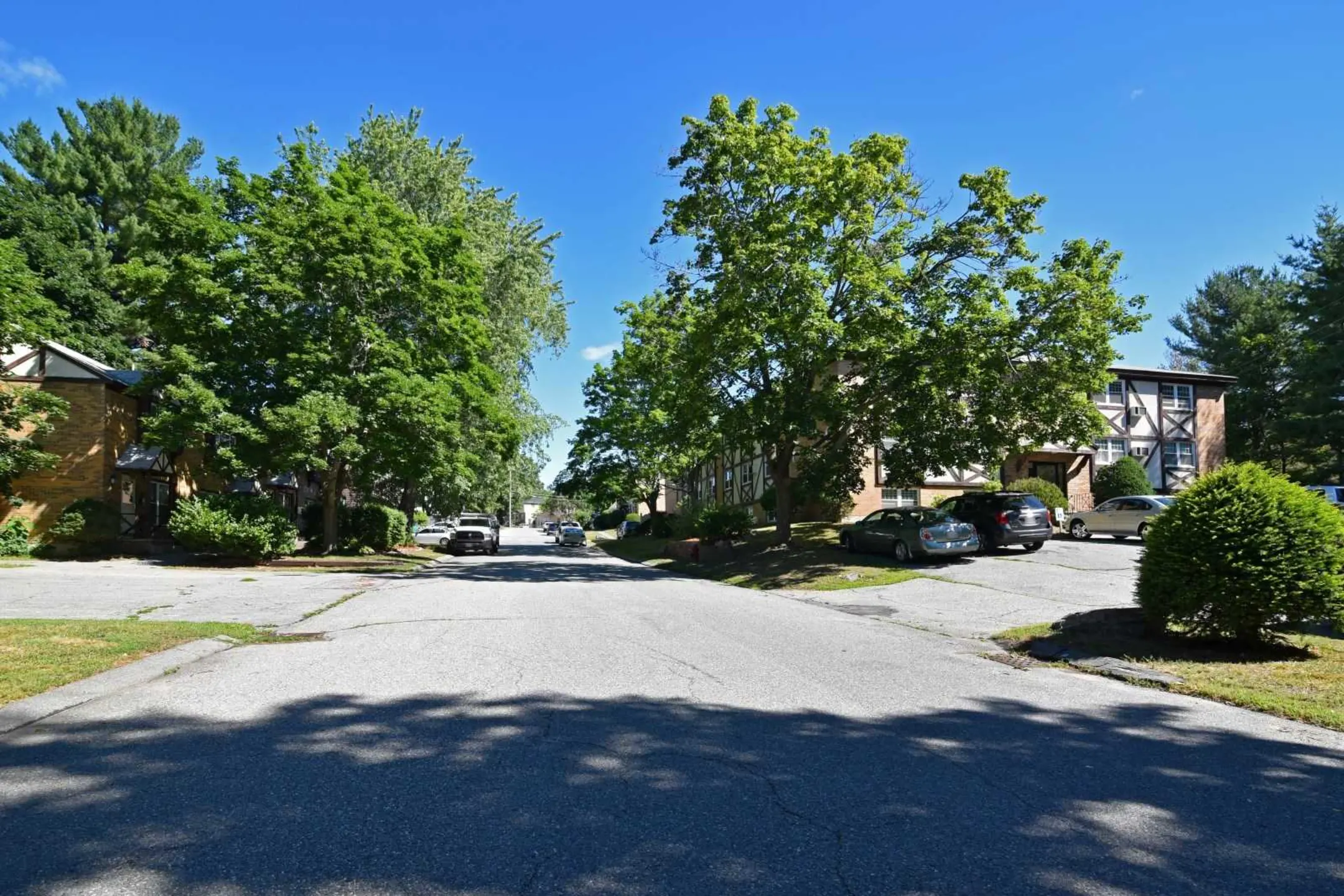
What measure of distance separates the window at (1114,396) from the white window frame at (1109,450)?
1.83m

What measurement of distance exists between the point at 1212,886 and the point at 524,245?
34712 millimetres

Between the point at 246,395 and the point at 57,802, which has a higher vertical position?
the point at 246,395

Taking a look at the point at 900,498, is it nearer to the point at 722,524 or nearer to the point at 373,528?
the point at 722,524

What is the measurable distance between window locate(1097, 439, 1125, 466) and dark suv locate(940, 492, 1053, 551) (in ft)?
61.8

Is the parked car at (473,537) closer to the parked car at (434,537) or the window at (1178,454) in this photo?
the parked car at (434,537)

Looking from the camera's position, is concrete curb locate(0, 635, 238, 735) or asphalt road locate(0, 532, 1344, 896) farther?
concrete curb locate(0, 635, 238, 735)

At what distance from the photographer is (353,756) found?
4.80 m

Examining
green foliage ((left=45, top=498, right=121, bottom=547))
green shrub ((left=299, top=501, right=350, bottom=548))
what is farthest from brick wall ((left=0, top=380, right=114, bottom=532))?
green shrub ((left=299, top=501, right=350, bottom=548))

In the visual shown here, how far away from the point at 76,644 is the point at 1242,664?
11755mm

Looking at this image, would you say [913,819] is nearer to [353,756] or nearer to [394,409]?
[353,756]

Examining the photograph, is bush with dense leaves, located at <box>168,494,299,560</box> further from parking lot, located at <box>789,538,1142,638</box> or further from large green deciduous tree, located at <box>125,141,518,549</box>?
parking lot, located at <box>789,538,1142,638</box>

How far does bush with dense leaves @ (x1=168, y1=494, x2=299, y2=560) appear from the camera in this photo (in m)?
22.7

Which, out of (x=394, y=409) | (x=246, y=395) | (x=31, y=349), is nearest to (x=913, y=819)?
(x=394, y=409)

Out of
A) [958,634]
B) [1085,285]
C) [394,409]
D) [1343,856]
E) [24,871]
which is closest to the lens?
[24,871]
